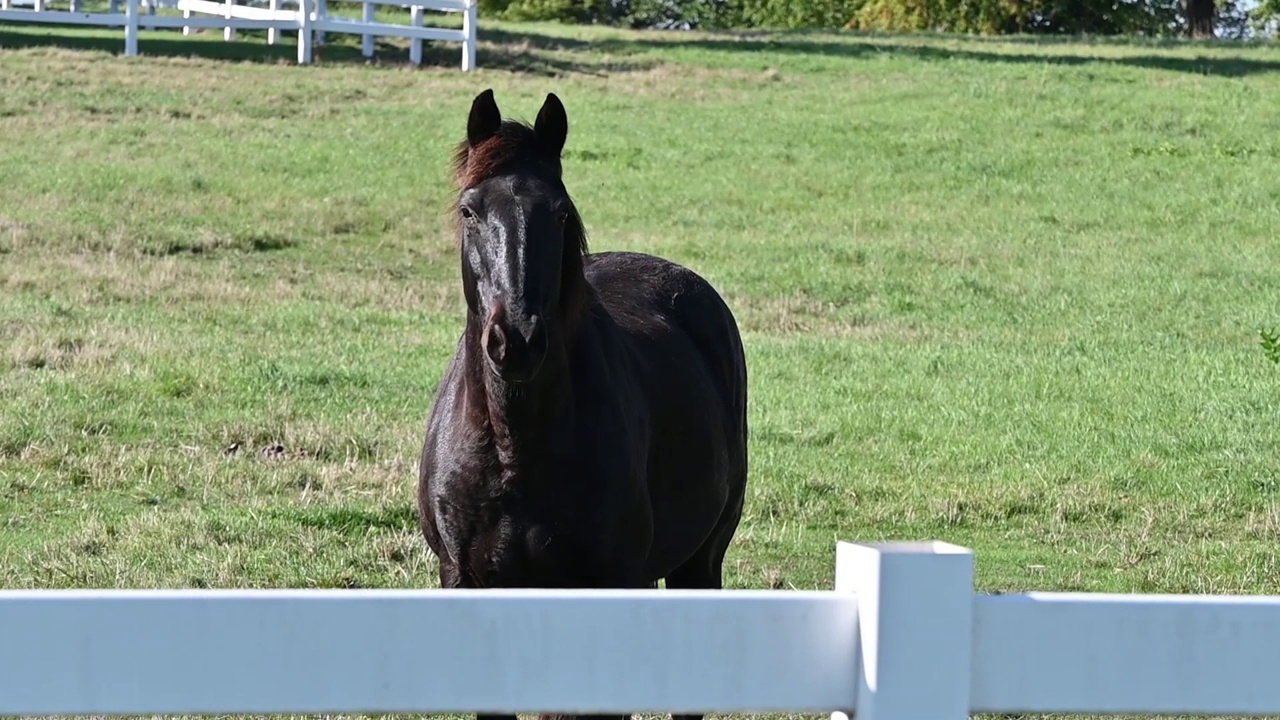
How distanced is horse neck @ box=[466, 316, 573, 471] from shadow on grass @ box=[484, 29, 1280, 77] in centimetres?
2697

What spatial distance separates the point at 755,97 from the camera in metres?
26.6

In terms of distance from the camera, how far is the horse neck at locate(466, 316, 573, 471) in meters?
4.41

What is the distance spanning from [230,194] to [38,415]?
30.2ft

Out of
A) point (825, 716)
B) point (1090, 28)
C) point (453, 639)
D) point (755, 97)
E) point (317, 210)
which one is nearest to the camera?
point (453, 639)

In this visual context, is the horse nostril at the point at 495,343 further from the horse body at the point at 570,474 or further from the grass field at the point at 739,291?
the grass field at the point at 739,291

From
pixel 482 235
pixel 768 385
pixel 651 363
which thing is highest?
pixel 482 235

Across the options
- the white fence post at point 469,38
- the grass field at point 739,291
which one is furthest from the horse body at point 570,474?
the white fence post at point 469,38

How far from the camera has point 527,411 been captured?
4430mm

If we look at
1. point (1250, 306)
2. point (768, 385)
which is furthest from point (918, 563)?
point (1250, 306)

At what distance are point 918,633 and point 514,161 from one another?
234 cm

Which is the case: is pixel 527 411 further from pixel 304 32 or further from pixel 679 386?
pixel 304 32

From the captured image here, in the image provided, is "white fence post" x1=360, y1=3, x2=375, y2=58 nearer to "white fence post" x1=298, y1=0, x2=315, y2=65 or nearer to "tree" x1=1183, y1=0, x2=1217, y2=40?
"white fence post" x1=298, y1=0, x2=315, y2=65

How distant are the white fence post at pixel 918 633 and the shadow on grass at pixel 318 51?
987 inches

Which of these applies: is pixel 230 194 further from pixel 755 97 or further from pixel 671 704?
pixel 671 704
